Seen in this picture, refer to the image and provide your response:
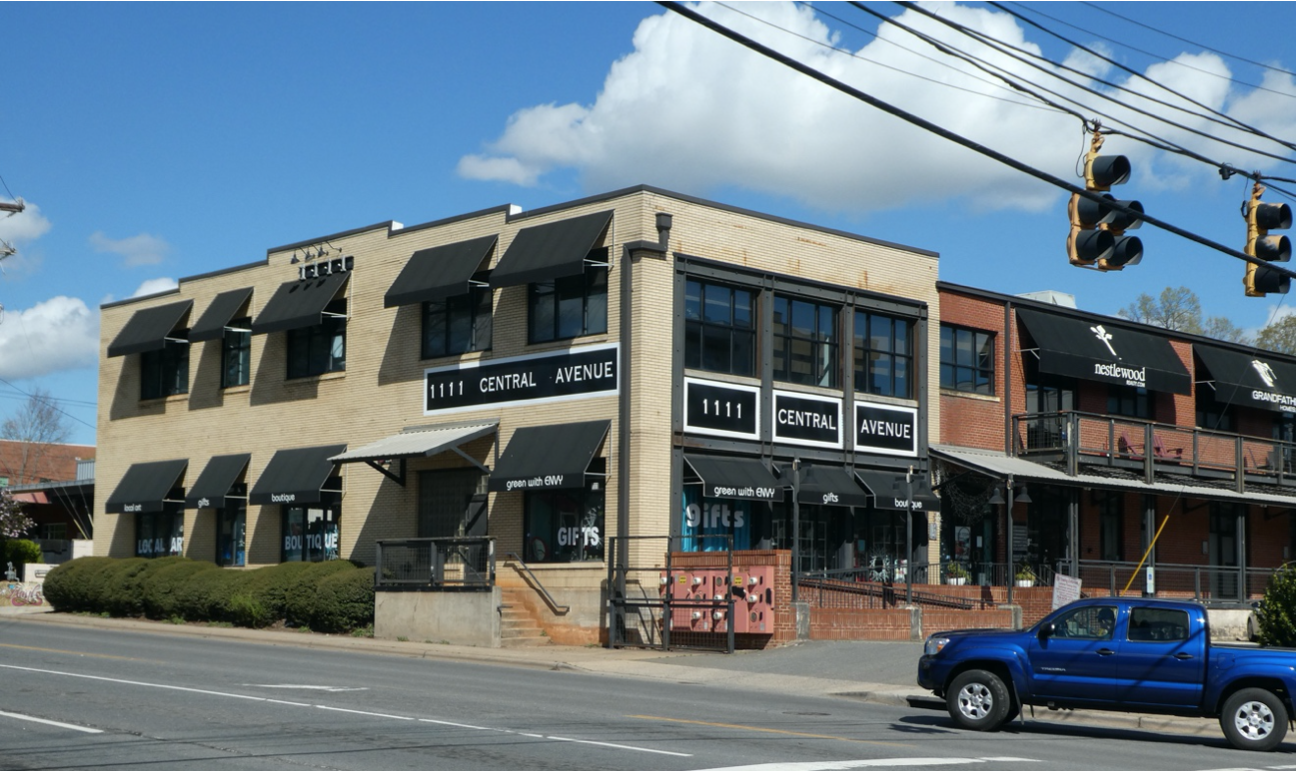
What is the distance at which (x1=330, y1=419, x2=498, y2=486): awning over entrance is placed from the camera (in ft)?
102

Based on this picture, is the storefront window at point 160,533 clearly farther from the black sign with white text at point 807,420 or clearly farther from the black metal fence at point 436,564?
the black sign with white text at point 807,420

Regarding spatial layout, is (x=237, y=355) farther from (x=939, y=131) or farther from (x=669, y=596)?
(x=939, y=131)

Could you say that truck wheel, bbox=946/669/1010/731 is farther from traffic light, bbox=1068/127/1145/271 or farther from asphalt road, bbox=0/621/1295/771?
traffic light, bbox=1068/127/1145/271

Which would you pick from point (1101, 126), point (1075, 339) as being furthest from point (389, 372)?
point (1101, 126)

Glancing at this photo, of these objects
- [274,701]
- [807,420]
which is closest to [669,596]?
[807,420]

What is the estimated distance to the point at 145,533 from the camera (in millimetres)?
41438

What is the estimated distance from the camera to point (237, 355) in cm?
3925

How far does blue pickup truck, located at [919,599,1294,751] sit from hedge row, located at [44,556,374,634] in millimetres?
17045

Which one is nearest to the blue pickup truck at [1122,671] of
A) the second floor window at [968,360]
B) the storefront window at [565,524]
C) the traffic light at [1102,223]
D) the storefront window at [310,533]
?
the traffic light at [1102,223]

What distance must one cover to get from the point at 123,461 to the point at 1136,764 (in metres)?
34.3

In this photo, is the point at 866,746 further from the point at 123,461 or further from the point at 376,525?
the point at 123,461

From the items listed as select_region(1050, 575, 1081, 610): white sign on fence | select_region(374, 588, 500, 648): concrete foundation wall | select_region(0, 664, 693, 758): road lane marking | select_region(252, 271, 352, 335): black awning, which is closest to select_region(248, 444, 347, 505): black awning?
select_region(252, 271, 352, 335): black awning

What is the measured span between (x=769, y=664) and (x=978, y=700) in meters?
8.16

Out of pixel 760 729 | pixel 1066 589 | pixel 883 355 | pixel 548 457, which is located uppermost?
pixel 883 355
